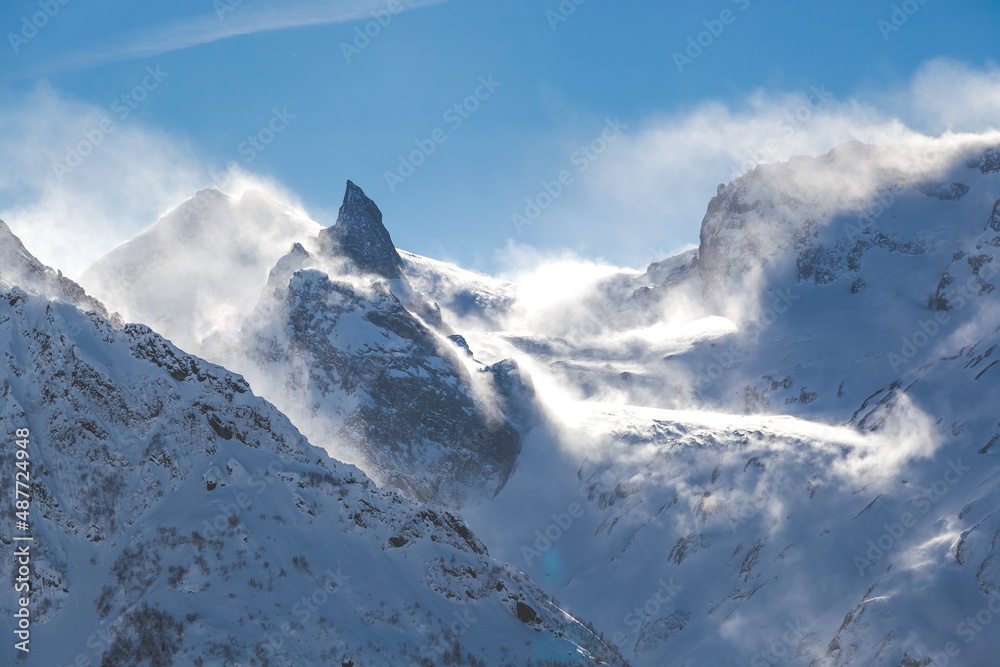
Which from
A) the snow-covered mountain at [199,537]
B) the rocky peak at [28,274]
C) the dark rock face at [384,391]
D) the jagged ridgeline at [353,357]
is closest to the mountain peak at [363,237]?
the jagged ridgeline at [353,357]

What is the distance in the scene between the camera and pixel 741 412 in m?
132

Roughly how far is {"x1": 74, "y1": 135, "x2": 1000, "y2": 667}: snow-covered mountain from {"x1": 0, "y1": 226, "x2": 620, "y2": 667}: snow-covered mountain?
1452 inches

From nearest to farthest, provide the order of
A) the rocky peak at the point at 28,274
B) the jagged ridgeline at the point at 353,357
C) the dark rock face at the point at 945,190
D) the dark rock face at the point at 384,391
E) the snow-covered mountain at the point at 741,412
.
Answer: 1. the rocky peak at the point at 28,274
2. the snow-covered mountain at the point at 741,412
3. the dark rock face at the point at 384,391
4. the jagged ridgeline at the point at 353,357
5. the dark rock face at the point at 945,190

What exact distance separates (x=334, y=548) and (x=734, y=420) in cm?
9070

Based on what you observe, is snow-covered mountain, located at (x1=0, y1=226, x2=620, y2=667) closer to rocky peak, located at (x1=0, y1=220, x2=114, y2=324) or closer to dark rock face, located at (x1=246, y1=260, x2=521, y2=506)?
rocky peak, located at (x1=0, y1=220, x2=114, y2=324)

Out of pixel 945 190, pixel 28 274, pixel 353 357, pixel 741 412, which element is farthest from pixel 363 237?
pixel 28 274

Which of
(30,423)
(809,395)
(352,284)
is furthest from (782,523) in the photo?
(352,284)

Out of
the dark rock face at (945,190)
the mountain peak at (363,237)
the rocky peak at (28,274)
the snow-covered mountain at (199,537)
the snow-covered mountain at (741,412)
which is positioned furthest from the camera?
the dark rock face at (945,190)

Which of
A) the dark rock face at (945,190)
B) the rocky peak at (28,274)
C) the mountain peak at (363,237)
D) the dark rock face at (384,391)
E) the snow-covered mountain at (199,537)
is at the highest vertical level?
the dark rock face at (945,190)

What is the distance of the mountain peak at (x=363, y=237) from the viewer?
161500mm

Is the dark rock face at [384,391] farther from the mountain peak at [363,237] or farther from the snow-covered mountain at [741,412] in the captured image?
the mountain peak at [363,237]

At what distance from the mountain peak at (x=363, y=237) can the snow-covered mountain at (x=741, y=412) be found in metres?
0.58

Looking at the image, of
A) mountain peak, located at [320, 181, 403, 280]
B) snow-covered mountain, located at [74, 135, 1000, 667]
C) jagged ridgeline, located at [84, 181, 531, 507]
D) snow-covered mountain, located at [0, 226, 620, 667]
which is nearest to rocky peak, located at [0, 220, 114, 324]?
snow-covered mountain, located at [0, 226, 620, 667]

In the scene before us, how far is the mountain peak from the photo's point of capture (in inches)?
6358
